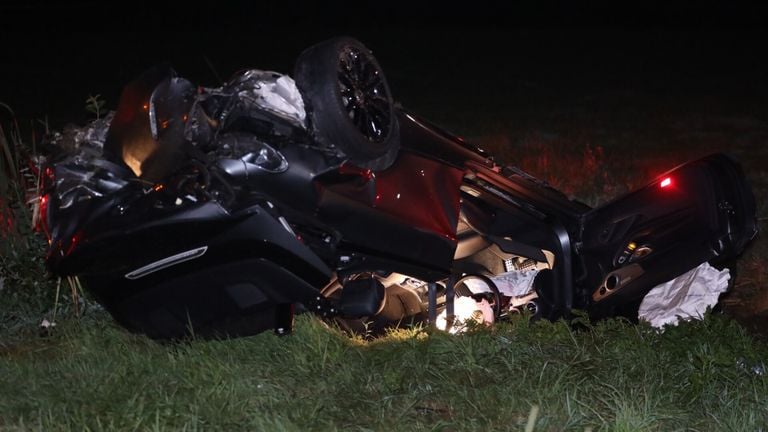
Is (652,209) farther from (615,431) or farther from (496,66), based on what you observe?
(496,66)

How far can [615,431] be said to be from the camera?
12.9 feet

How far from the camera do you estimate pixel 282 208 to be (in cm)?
455

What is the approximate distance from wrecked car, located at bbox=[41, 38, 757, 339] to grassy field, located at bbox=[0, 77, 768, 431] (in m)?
0.27

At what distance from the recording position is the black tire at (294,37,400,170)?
4.65 meters

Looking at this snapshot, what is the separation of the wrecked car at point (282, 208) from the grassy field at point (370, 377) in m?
0.27

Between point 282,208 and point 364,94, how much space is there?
0.78 m

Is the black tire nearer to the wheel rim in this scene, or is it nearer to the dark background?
the wheel rim

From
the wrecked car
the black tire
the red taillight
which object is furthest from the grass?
the black tire

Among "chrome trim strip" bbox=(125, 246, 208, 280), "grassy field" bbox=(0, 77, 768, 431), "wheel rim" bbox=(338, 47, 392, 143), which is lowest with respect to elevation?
"grassy field" bbox=(0, 77, 768, 431)

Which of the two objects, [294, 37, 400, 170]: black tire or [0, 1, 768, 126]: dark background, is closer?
[294, 37, 400, 170]: black tire

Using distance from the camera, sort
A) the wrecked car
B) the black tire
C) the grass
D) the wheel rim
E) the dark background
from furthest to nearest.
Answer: the dark background < the wheel rim < the black tire < the wrecked car < the grass

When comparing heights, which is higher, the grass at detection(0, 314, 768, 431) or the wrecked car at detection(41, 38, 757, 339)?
the wrecked car at detection(41, 38, 757, 339)

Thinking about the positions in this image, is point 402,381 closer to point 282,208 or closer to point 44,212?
point 282,208

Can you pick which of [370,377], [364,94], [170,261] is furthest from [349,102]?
[370,377]
